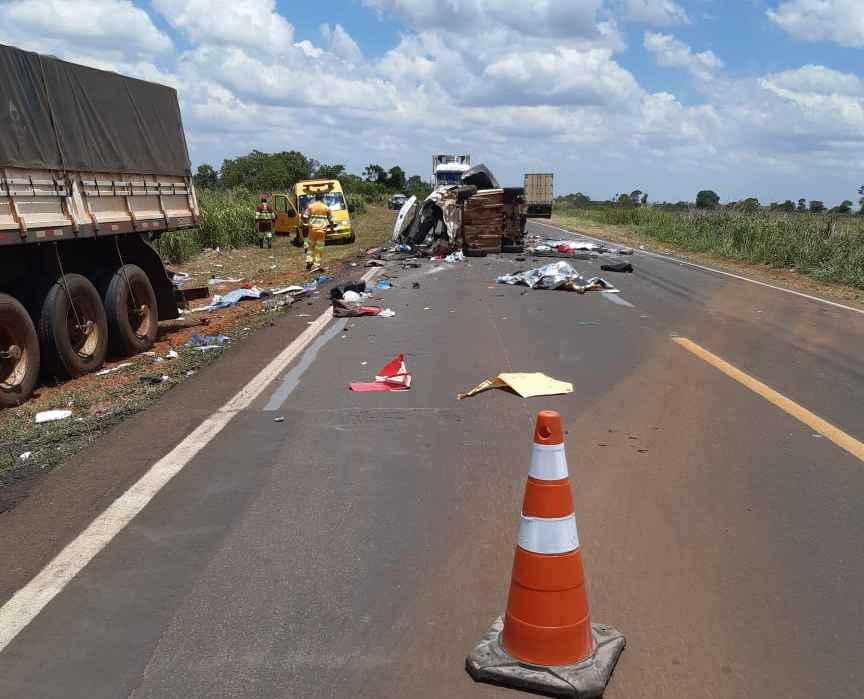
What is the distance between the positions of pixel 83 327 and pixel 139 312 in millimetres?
1505

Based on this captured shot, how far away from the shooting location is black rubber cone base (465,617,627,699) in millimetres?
2924

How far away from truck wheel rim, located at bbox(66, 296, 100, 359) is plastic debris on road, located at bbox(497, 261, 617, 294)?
886 cm

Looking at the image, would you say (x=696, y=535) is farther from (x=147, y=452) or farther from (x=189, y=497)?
(x=147, y=452)

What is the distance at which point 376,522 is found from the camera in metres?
4.47

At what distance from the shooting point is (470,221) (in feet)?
80.7

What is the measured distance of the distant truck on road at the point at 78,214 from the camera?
25.5 feet

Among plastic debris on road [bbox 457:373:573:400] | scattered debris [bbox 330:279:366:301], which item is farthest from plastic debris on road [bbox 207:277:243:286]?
plastic debris on road [bbox 457:373:573:400]

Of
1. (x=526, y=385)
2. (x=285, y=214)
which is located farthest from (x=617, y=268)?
(x=285, y=214)

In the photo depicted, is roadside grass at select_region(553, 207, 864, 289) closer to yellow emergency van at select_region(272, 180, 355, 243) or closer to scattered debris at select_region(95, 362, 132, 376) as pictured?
yellow emergency van at select_region(272, 180, 355, 243)

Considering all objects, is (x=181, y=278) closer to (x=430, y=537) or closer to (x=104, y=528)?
(x=104, y=528)

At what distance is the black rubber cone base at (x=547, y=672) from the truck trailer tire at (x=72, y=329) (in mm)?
6639

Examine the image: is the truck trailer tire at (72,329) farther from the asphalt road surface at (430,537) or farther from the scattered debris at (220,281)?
the scattered debris at (220,281)

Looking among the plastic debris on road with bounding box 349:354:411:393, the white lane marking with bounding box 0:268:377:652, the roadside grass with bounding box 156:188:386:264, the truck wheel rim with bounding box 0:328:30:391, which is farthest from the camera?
the roadside grass with bounding box 156:188:386:264

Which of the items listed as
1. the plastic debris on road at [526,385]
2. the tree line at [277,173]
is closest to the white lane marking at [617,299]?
the plastic debris on road at [526,385]
